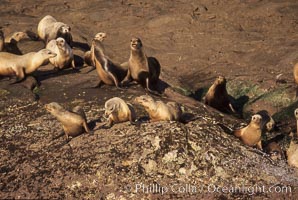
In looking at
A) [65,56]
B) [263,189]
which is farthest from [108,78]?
[263,189]

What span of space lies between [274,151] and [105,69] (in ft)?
11.7

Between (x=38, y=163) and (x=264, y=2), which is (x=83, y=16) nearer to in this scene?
(x=264, y=2)

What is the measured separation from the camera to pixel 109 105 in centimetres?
782

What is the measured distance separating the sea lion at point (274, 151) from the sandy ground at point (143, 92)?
19 cm

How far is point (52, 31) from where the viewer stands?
1303 cm

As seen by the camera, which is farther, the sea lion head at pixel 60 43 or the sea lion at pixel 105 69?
the sea lion head at pixel 60 43

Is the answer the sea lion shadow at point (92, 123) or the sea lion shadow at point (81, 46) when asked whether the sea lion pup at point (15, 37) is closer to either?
the sea lion shadow at point (81, 46)

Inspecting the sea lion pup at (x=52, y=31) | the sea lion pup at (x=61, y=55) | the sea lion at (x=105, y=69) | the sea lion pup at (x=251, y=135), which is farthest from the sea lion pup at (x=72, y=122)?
the sea lion pup at (x=52, y=31)

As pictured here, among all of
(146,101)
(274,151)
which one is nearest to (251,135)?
(274,151)

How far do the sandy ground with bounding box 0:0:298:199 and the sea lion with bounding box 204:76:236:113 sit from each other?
14.9 inches

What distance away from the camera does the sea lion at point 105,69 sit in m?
10.1

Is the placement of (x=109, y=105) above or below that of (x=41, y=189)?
above

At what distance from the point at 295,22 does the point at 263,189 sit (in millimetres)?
Answer: 9784

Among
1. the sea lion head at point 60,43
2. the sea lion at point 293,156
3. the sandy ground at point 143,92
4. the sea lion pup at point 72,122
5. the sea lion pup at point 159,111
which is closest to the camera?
the sandy ground at point 143,92
